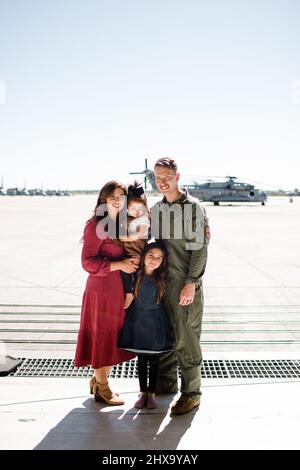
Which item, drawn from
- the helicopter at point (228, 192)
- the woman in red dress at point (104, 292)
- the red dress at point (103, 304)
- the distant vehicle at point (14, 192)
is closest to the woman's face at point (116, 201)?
the woman in red dress at point (104, 292)

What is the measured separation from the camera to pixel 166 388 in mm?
3184

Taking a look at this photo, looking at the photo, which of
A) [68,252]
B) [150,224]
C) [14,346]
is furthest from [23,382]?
[68,252]

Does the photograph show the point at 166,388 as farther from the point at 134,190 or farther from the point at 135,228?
the point at 134,190

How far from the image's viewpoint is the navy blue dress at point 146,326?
2848 millimetres

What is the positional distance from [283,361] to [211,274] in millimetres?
3572

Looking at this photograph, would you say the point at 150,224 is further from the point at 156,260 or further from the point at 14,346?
the point at 14,346

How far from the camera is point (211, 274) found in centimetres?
A: 730

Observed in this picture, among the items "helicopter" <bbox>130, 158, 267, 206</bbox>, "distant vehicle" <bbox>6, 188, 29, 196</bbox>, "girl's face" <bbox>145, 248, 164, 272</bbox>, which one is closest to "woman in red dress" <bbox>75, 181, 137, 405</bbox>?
"girl's face" <bbox>145, 248, 164, 272</bbox>

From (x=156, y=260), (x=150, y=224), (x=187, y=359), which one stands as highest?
(x=150, y=224)

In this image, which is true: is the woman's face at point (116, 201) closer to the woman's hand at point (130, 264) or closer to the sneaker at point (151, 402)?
the woman's hand at point (130, 264)

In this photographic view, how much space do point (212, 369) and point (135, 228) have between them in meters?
1.58

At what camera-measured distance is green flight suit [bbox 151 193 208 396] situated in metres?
2.89

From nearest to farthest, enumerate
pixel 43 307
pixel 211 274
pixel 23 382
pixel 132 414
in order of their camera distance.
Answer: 1. pixel 132 414
2. pixel 23 382
3. pixel 43 307
4. pixel 211 274

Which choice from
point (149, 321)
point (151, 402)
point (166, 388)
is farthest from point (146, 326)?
point (166, 388)
